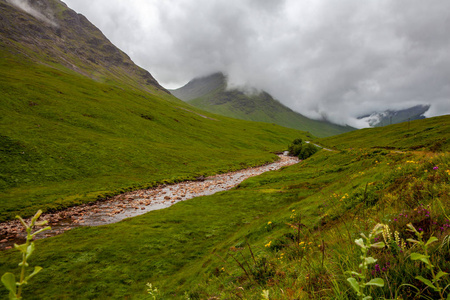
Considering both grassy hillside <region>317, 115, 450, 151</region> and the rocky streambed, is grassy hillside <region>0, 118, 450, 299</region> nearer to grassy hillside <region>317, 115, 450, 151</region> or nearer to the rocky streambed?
the rocky streambed

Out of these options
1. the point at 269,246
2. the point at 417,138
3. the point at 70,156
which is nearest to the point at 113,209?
the point at 70,156

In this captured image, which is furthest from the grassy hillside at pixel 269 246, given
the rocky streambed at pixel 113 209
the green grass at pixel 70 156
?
the green grass at pixel 70 156

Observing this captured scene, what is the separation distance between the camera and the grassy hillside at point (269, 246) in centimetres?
357

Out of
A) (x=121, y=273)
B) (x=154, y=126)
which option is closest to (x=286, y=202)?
(x=121, y=273)

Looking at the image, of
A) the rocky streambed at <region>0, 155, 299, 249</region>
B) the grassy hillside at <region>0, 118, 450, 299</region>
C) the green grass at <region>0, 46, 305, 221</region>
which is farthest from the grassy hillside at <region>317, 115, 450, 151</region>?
the green grass at <region>0, 46, 305, 221</region>

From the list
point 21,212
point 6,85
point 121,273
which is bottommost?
point 21,212

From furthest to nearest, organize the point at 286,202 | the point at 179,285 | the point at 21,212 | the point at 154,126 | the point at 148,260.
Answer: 1. the point at 154,126
2. the point at 21,212
3. the point at 286,202
4. the point at 148,260
5. the point at 179,285

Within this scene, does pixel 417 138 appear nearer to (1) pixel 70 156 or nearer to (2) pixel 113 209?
(2) pixel 113 209

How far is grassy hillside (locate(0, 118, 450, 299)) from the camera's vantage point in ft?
11.7

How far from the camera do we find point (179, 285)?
12.0 m

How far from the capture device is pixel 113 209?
29797 mm

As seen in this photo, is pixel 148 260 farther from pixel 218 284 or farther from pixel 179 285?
pixel 218 284

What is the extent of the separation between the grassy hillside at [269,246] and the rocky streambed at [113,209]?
4.54m

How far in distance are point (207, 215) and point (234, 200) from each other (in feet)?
18.1
